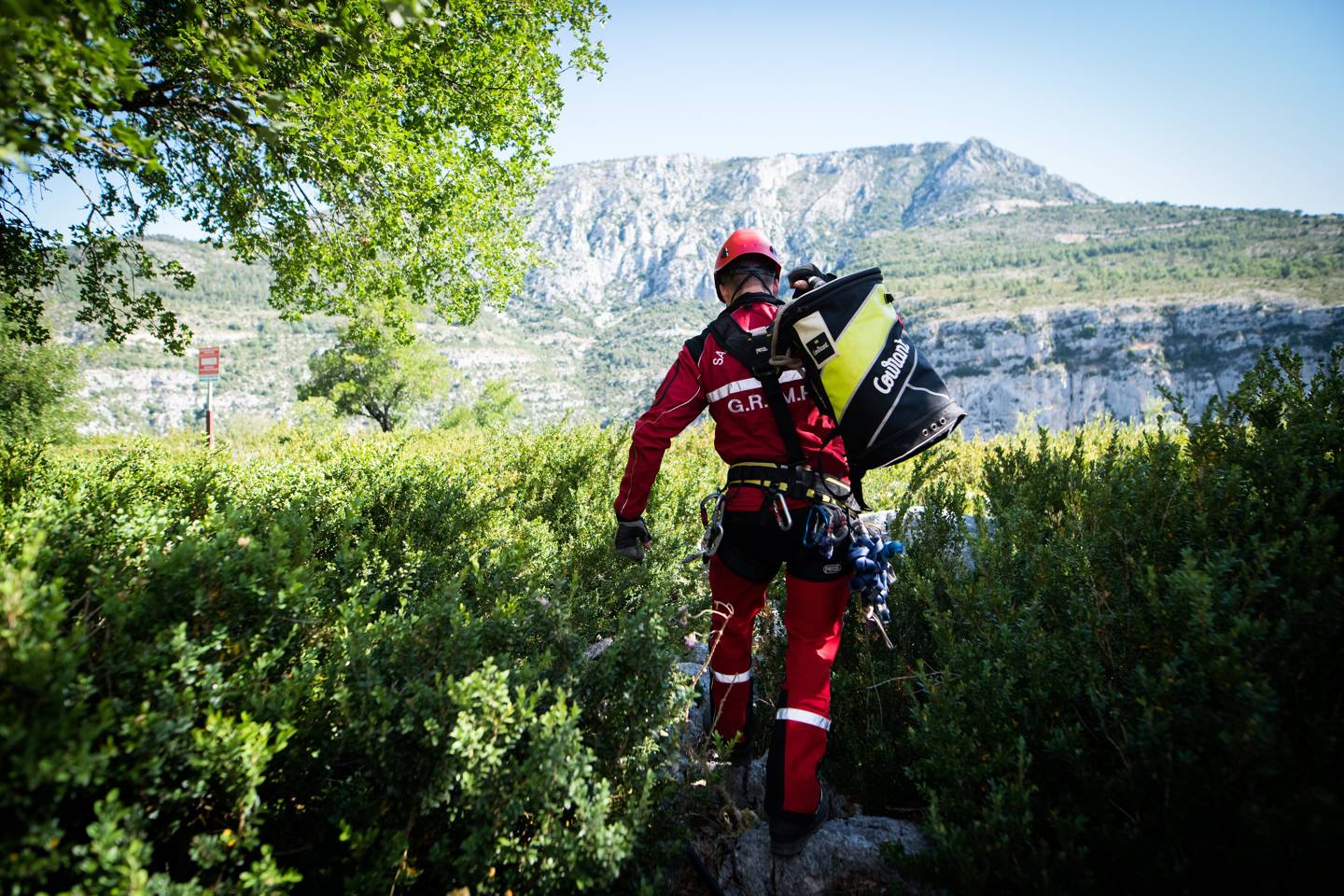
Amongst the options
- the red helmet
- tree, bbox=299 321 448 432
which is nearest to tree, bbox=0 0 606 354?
the red helmet

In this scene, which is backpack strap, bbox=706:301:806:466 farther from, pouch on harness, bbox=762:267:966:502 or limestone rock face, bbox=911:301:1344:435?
limestone rock face, bbox=911:301:1344:435

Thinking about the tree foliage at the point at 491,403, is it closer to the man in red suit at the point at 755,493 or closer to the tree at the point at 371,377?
the tree at the point at 371,377

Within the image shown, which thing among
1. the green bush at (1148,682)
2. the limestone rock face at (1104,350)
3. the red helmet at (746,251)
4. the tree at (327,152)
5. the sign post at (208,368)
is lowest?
the limestone rock face at (1104,350)

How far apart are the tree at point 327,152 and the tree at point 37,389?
76.5ft

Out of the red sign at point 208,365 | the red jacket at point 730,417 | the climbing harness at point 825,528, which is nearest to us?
the climbing harness at point 825,528

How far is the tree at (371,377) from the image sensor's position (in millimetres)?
39781

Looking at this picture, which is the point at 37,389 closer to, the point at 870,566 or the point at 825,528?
the point at 825,528

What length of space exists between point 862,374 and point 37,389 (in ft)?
113

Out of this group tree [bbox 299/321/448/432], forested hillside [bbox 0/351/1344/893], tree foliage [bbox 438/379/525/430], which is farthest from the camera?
tree foliage [bbox 438/379/525/430]

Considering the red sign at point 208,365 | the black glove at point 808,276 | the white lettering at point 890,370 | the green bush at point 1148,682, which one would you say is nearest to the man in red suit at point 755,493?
the black glove at point 808,276

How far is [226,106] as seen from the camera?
17.9ft

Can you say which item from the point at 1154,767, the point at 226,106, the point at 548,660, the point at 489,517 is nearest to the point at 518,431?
the point at 489,517

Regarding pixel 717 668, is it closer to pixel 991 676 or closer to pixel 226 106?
pixel 991 676

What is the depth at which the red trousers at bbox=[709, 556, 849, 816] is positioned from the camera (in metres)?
2.84
